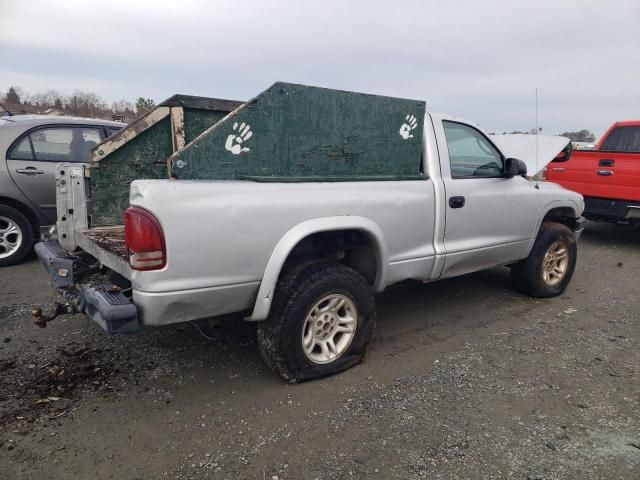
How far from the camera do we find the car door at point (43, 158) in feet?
17.7

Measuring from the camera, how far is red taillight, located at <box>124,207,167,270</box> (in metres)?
2.34

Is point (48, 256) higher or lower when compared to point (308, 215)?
lower

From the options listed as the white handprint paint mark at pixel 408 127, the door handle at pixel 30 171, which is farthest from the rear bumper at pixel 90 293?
the door handle at pixel 30 171

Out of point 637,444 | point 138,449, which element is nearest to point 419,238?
point 637,444

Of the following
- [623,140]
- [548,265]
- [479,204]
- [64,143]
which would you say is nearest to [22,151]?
[64,143]

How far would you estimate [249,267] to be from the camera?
265 centimetres

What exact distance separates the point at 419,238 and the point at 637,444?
1789 mm

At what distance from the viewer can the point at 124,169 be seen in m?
3.74

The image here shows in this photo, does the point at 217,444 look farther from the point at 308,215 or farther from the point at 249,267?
the point at 308,215

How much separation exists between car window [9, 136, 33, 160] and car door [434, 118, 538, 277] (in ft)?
15.4

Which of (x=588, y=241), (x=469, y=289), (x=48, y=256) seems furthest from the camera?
(x=588, y=241)

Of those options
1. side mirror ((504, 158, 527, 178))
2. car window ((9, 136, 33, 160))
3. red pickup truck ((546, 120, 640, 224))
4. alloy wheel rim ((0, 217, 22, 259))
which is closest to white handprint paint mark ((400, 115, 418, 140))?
side mirror ((504, 158, 527, 178))

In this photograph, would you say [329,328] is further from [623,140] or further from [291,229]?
[623,140]

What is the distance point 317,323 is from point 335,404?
52 cm
